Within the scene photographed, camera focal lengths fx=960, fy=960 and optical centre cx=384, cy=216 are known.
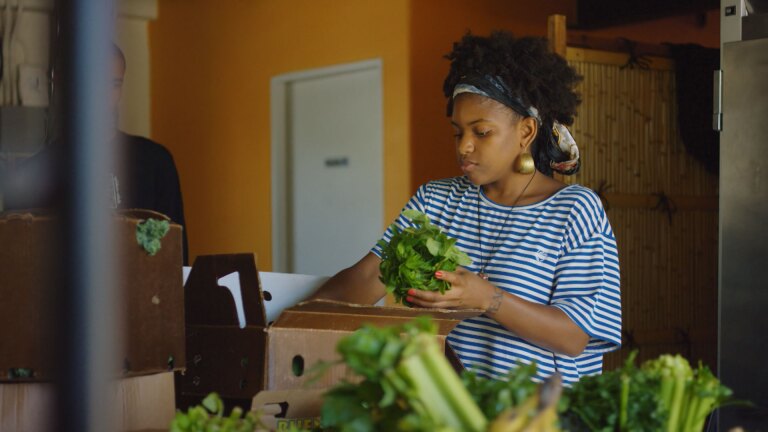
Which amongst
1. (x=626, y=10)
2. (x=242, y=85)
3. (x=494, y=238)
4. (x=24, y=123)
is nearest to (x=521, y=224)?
(x=494, y=238)

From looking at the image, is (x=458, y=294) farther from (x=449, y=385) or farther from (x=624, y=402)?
(x=449, y=385)

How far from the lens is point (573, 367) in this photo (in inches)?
86.0

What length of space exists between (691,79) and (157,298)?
362 centimetres

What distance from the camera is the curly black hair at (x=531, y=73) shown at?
231 centimetres

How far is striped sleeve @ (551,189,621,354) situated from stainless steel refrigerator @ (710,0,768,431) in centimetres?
127

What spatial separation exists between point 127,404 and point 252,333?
0.88 feet

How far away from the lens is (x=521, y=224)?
2.25 m

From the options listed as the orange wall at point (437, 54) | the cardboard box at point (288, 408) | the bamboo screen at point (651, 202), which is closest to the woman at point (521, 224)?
the cardboard box at point (288, 408)

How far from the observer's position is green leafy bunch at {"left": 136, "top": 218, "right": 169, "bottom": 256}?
5.57 feet

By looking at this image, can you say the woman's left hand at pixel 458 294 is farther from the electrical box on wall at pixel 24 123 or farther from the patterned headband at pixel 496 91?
the electrical box on wall at pixel 24 123

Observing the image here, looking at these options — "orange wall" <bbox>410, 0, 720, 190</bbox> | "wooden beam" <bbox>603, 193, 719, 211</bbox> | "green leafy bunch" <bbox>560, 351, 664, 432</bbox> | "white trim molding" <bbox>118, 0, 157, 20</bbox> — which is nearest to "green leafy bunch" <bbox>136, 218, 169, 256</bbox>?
"green leafy bunch" <bbox>560, 351, 664, 432</bbox>

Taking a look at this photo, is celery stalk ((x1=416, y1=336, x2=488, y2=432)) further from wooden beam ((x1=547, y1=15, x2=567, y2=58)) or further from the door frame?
the door frame

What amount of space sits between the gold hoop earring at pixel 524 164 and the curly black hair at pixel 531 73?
0.29ft

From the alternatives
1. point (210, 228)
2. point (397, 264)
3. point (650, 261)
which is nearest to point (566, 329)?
point (397, 264)
